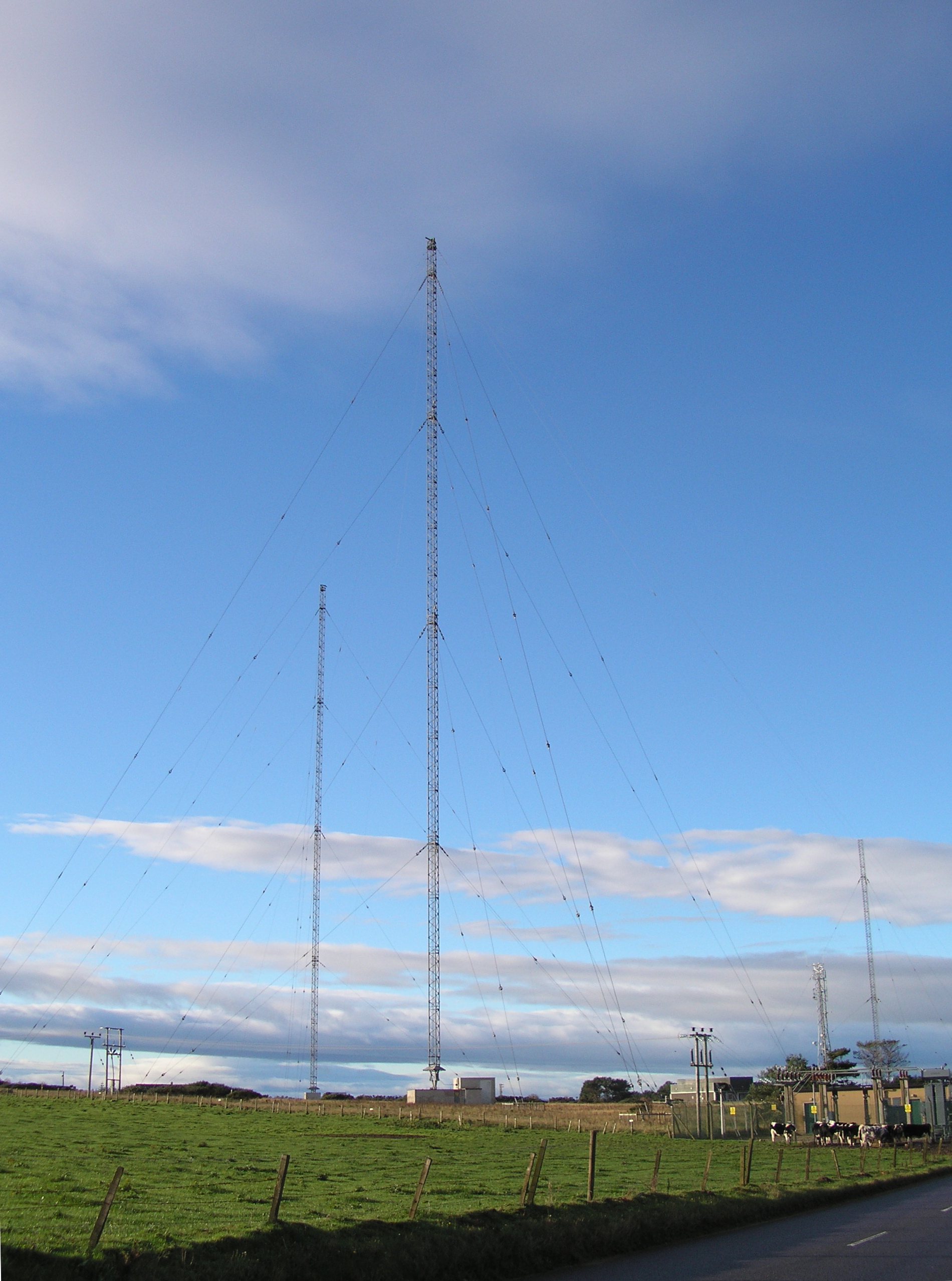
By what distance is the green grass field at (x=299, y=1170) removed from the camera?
2109 cm

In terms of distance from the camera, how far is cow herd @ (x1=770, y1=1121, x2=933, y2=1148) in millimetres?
62438

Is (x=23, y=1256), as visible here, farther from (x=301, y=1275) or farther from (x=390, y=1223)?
(x=390, y=1223)

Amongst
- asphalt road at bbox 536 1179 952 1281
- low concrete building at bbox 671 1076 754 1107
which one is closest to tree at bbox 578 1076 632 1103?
low concrete building at bbox 671 1076 754 1107

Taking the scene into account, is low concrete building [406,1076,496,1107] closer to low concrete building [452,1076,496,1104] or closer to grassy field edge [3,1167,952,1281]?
low concrete building [452,1076,496,1104]

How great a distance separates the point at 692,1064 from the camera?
240 feet

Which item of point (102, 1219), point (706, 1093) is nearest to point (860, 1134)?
point (706, 1093)

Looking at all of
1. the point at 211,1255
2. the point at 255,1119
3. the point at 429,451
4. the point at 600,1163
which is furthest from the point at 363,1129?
the point at 211,1255

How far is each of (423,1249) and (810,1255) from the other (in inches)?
290

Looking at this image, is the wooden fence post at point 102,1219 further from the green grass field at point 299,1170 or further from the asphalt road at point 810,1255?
the asphalt road at point 810,1255

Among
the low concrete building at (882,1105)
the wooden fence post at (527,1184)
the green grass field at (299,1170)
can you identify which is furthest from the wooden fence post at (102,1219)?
the low concrete building at (882,1105)

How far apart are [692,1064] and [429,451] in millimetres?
43561

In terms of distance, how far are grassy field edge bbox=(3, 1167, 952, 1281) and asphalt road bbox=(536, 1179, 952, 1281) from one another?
60cm

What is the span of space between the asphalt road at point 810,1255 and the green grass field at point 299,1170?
327cm

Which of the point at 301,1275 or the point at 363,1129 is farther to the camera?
the point at 363,1129
